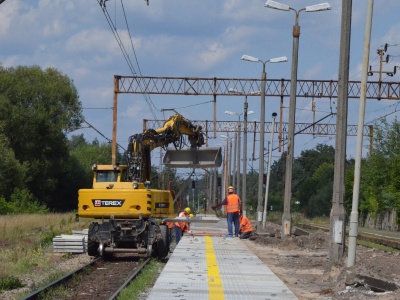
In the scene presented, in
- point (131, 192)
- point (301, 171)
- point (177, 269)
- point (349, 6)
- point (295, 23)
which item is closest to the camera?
point (177, 269)

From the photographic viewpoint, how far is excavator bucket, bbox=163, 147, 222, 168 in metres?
33.2

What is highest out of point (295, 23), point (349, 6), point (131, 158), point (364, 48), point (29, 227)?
point (295, 23)

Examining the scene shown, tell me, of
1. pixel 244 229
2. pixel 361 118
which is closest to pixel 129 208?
pixel 244 229

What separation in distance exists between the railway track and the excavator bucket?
6931 mm

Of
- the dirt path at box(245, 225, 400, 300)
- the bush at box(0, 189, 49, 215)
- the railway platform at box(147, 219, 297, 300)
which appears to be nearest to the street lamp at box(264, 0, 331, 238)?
the dirt path at box(245, 225, 400, 300)

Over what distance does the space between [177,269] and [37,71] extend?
67482 millimetres

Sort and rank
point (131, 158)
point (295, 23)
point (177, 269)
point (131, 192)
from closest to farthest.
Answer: point (177, 269) < point (131, 192) < point (131, 158) < point (295, 23)

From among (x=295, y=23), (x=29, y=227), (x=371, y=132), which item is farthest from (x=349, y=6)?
(x=371, y=132)

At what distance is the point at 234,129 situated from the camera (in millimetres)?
79750

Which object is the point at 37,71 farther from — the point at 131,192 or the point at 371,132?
the point at 131,192

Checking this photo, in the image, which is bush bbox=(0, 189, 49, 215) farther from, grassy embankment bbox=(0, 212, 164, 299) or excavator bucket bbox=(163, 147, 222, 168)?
excavator bucket bbox=(163, 147, 222, 168)

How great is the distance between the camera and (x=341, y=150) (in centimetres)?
2069

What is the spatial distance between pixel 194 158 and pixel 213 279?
17777 mm

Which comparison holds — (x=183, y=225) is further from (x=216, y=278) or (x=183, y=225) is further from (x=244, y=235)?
(x=216, y=278)
